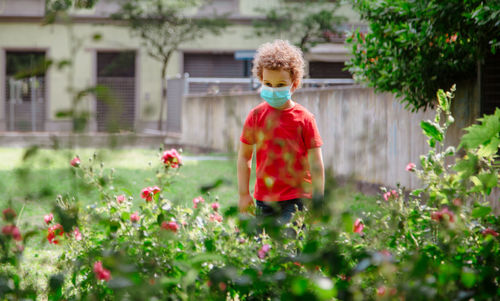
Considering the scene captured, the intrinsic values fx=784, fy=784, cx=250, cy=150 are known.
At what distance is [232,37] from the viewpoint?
32.6 meters

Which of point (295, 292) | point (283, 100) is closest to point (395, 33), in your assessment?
point (283, 100)

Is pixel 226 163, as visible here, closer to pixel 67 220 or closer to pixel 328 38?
pixel 67 220

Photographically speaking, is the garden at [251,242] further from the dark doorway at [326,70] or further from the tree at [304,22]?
the dark doorway at [326,70]

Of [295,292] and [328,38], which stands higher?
[328,38]

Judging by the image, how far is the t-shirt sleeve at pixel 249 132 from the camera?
148 inches

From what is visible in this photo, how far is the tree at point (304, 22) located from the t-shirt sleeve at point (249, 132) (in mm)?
25263

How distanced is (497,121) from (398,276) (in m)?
0.62

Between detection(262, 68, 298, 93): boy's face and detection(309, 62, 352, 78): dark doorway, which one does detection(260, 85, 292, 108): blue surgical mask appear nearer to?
detection(262, 68, 298, 93): boy's face

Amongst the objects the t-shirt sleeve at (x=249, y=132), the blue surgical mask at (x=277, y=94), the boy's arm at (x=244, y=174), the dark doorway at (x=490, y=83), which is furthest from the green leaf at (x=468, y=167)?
the dark doorway at (x=490, y=83)

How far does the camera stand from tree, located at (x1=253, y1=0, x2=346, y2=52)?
2950 cm

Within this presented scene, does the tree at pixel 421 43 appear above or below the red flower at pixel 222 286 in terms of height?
above

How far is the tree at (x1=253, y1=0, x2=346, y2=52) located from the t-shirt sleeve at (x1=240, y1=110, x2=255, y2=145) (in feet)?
82.9

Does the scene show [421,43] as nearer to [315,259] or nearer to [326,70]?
[315,259]

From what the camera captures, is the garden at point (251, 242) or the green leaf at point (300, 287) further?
the garden at point (251, 242)
